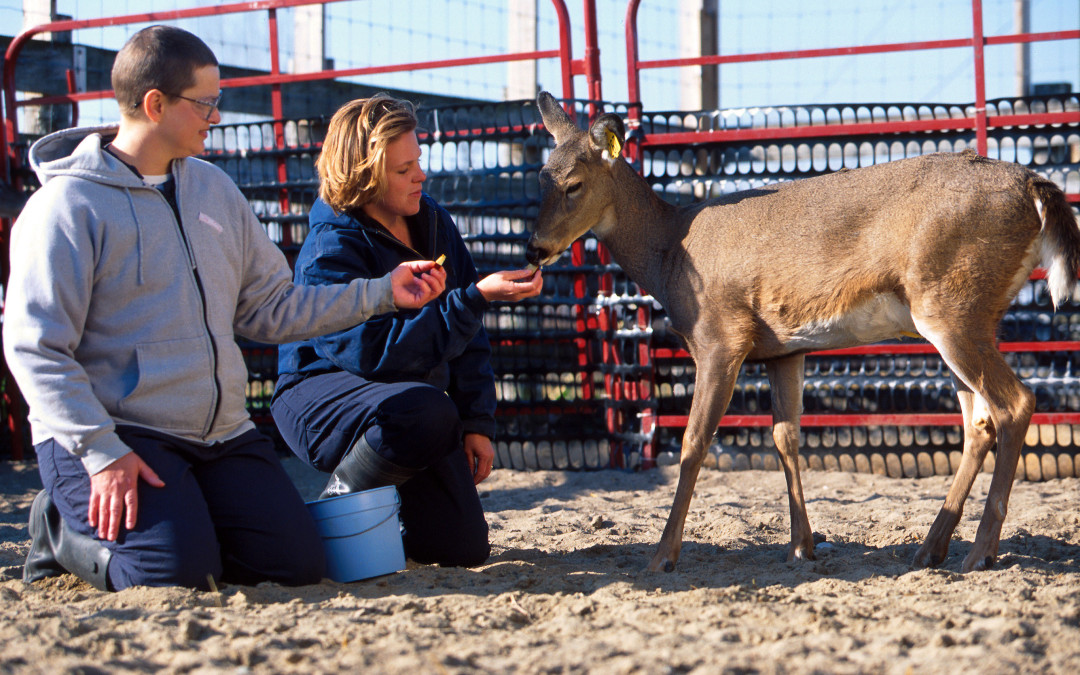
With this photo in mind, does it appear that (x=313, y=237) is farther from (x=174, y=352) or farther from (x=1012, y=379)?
(x=1012, y=379)

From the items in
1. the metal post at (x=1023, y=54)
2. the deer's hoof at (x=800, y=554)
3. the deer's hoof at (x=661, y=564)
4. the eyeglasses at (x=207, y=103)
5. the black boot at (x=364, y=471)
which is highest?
the metal post at (x=1023, y=54)

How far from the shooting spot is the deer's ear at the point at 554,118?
494cm

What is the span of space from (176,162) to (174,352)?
2.22 feet

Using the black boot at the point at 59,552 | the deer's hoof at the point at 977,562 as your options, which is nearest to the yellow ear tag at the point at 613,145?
the deer's hoof at the point at 977,562

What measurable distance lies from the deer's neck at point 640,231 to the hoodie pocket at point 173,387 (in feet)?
6.92

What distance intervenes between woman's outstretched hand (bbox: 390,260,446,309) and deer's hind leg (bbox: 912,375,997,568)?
2010mm

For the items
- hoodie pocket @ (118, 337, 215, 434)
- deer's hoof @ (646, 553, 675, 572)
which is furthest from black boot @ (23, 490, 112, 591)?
deer's hoof @ (646, 553, 675, 572)

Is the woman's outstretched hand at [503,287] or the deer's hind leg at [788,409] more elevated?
the woman's outstretched hand at [503,287]

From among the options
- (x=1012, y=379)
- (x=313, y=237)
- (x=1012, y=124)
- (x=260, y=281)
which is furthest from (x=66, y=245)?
(x=1012, y=124)

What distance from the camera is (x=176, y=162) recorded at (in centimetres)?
343

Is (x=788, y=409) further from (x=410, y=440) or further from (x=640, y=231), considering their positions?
(x=410, y=440)

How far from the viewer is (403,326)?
3.62 metres

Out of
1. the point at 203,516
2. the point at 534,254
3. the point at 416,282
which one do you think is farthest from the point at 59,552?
the point at 534,254

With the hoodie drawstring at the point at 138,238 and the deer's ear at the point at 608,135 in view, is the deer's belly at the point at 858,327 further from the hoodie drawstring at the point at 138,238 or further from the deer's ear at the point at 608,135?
the hoodie drawstring at the point at 138,238
